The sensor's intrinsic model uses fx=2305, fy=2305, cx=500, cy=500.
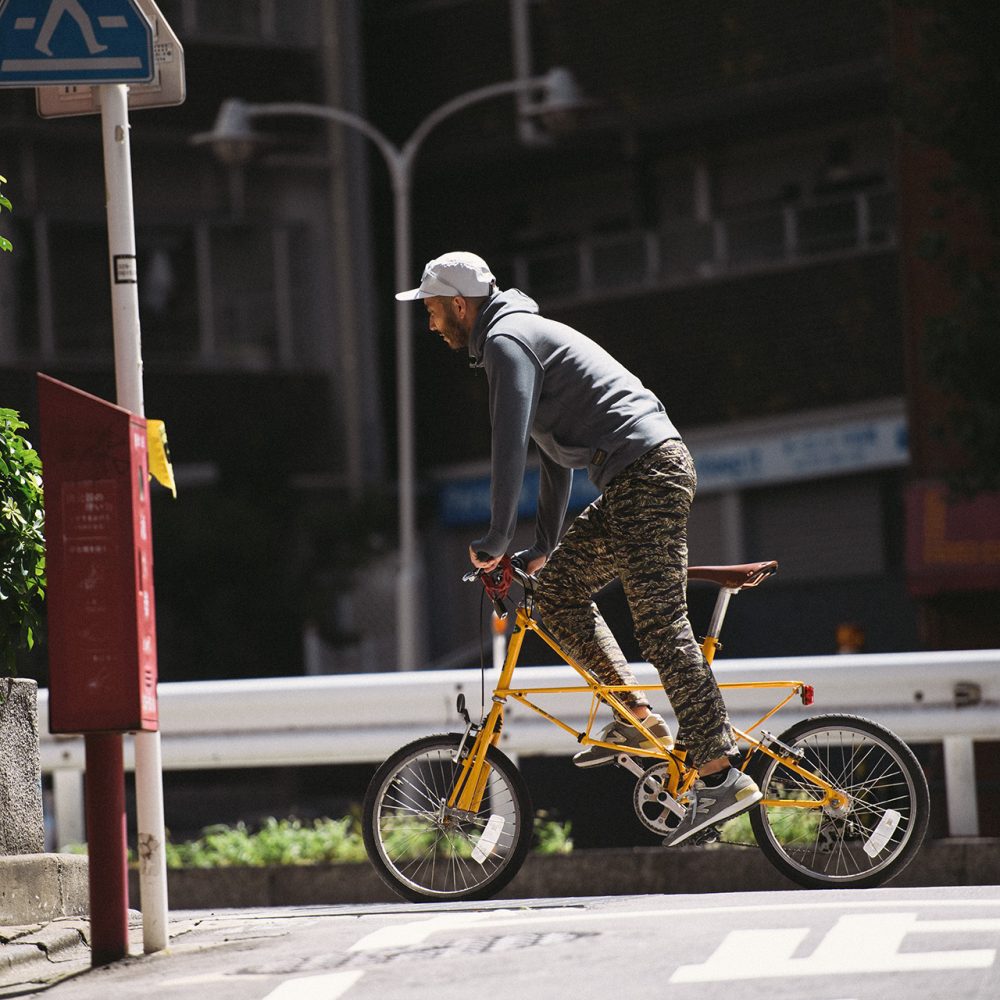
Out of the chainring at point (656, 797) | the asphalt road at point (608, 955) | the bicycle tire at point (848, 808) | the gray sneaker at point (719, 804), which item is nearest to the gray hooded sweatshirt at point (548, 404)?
the chainring at point (656, 797)

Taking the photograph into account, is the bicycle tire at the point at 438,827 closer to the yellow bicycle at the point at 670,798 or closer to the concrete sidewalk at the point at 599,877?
the yellow bicycle at the point at 670,798

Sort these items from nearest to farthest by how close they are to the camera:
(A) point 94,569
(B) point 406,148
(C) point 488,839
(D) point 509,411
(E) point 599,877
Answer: (A) point 94,569 < (D) point 509,411 < (C) point 488,839 < (E) point 599,877 < (B) point 406,148

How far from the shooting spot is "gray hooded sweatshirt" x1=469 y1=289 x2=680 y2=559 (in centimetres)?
665

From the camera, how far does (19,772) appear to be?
275 inches

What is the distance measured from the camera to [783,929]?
5.79m

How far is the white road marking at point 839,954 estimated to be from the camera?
5.26 m

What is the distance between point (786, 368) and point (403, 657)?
5.25 m

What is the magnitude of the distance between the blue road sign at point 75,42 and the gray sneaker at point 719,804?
8.58 feet

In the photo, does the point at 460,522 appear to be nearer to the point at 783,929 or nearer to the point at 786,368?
the point at 786,368

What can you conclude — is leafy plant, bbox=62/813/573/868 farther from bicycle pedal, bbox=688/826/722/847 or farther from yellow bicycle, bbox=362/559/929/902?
bicycle pedal, bbox=688/826/722/847

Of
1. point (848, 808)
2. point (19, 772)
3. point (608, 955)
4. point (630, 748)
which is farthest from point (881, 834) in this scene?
point (19, 772)

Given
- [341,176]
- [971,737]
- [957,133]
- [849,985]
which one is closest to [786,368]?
[341,176]

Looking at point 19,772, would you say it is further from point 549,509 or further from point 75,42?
point 75,42

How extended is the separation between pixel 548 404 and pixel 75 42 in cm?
173
